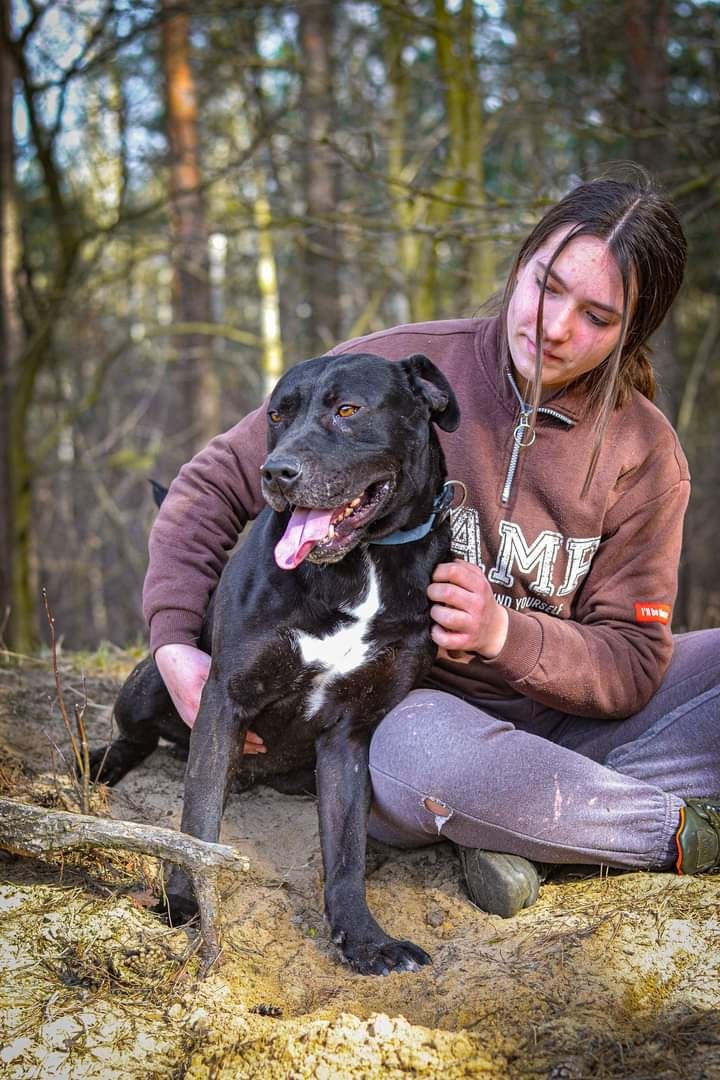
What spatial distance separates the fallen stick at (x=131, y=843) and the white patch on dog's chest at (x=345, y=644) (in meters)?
0.55

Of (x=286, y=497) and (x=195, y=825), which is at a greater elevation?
(x=286, y=497)

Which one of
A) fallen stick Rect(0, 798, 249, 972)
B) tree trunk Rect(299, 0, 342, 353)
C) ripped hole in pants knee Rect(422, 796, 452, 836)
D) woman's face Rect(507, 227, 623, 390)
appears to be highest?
tree trunk Rect(299, 0, 342, 353)

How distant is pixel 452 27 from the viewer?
6.99m

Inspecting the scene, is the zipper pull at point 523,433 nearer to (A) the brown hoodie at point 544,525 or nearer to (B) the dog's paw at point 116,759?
(A) the brown hoodie at point 544,525

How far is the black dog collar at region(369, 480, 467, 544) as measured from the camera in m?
2.83

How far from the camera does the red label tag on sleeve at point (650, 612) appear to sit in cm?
307

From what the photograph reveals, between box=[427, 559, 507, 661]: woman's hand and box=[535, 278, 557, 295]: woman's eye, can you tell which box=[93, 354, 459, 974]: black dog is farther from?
box=[535, 278, 557, 295]: woman's eye

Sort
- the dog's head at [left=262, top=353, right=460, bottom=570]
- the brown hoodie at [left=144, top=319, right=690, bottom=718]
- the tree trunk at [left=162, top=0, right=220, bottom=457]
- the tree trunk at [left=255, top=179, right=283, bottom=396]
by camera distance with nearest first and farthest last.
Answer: the dog's head at [left=262, top=353, right=460, bottom=570] < the brown hoodie at [left=144, top=319, right=690, bottom=718] < the tree trunk at [left=162, top=0, right=220, bottom=457] < the tree trunk at [left=255, top=179, right=283, bottom=396]

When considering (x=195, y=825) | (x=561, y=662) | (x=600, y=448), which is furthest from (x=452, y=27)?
(x=195, y=825)

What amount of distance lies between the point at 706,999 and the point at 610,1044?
0.30m

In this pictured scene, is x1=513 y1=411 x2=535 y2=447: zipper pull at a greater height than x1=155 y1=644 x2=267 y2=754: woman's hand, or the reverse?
x1=513 y1=411 x2=535 y2=447: zipper pull

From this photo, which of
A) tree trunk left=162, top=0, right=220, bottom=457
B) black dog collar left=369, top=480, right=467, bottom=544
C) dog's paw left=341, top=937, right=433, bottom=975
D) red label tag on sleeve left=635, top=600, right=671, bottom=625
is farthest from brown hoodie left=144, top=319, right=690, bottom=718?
tree trunk left=162, top=0, right=220, bottom=457

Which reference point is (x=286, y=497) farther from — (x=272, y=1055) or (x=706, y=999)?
(x=706, y=999)

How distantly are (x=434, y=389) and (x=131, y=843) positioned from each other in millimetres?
1454
